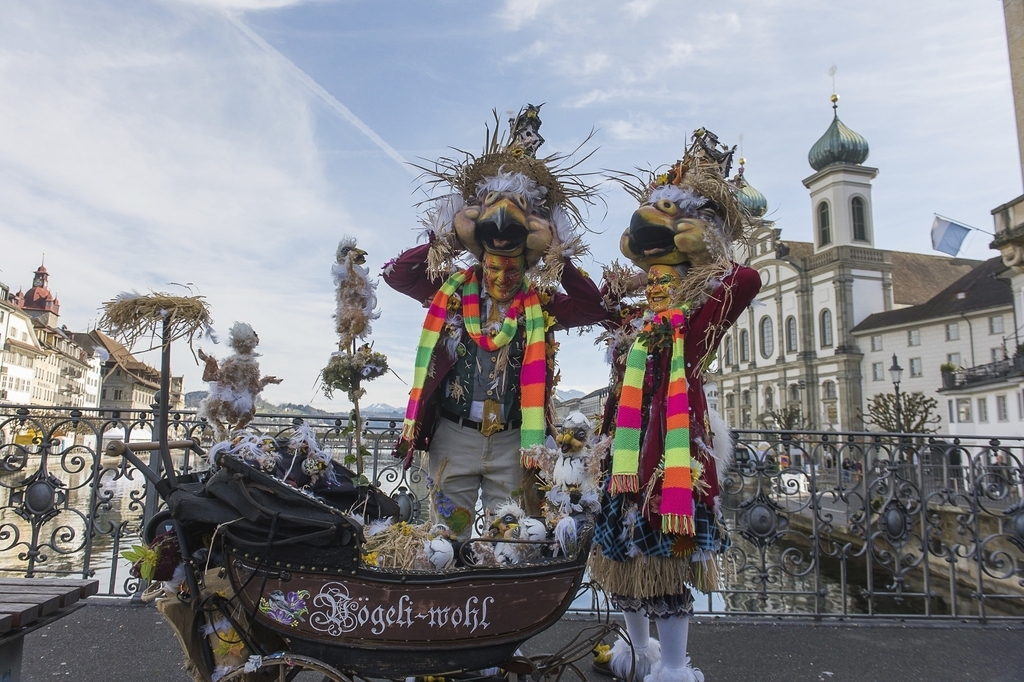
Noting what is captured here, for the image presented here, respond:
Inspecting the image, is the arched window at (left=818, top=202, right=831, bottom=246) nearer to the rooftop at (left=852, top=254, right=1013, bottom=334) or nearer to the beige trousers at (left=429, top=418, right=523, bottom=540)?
the rooftop at (left=852, top=254, right=1013, bottom=334)

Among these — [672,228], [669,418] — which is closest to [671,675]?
[669,418]

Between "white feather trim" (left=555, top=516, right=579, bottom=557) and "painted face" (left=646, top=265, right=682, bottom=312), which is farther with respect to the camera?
"painted face" (left=646, top=265, right=682, bottom=312)

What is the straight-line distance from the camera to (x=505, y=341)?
2967 mm

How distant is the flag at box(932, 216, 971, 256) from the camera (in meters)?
23.5

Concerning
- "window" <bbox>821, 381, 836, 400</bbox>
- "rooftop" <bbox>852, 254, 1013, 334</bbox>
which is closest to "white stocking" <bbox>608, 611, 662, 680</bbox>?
"rooftop" <bbox>852, 254, 1013, 334</bbox>

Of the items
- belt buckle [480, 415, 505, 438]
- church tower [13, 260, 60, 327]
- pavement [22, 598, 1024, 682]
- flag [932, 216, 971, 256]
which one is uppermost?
church tower [13, 260, 60, 327]

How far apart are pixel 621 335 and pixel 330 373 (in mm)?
1376

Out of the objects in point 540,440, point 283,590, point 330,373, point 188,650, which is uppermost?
point 330,373

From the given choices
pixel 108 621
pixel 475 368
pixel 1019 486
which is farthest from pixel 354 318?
pixel 1019 486

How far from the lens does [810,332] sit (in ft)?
145

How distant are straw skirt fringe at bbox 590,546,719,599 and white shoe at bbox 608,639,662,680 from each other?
0.36 m

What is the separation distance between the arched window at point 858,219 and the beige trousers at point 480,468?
1891 inches

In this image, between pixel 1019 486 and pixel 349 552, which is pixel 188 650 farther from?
pixel 1019 486

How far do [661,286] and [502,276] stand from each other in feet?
2.54
